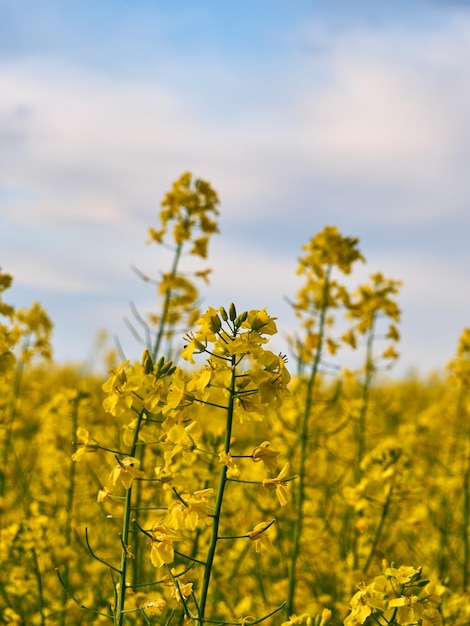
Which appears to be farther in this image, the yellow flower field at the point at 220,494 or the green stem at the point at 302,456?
the green stem at the point at 302,456

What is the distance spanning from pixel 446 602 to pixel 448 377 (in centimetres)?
221

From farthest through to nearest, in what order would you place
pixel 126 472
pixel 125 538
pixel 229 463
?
1. pixel 125 538
2. pixel 126 472
3. pixel 229 463

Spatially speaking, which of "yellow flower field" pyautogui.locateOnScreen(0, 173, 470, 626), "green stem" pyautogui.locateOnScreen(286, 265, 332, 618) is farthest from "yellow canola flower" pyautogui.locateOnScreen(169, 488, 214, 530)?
"green stem" pyautogui.locateOnScreen(286, 265, 332, 618)

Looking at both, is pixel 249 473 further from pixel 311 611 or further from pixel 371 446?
pixel 371 446

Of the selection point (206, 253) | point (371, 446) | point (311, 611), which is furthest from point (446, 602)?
point (371, 446)

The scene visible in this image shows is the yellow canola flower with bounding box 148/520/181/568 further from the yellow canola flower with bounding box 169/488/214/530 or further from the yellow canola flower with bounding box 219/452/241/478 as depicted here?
the yellow canola flower with bounding box 219/452/241/478

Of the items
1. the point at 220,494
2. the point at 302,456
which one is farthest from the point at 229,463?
the point at 302,456

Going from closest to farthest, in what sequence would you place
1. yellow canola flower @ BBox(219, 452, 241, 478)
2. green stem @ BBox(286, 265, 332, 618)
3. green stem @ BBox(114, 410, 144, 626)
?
yellow canola flower @ BBox(219, 452, 241, 478)
green stem @ BBox(114, 410, 144, 626)
green stem @ BBox(286, 265, 332, 618)

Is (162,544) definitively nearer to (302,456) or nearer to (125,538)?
(125,538)

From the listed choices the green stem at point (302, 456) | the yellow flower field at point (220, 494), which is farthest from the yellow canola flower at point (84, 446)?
the green stem at point (302, 456)

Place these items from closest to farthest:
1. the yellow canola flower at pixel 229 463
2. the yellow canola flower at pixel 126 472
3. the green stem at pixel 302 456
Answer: the yellow canola flower at pixel 229 463, the yellow canola flower at pixel 126 472, the green stem at pixel 302 456

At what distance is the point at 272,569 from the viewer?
5.46 metres

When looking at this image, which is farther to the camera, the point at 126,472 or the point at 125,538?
the point at 125,538

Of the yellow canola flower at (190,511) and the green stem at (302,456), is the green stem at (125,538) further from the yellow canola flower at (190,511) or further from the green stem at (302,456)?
the green stem at (302,456)
